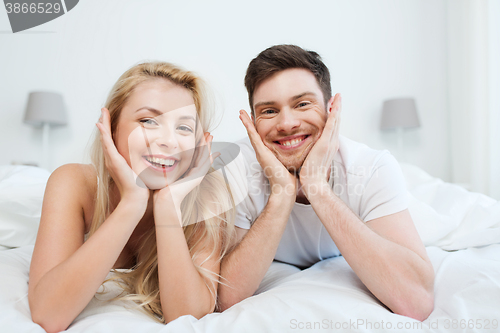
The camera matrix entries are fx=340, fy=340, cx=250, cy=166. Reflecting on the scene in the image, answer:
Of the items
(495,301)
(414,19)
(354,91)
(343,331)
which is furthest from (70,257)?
(414,19)

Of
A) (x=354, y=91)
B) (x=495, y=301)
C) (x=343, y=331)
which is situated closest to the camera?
(x=343, y=331)

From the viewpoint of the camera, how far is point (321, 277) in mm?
1091

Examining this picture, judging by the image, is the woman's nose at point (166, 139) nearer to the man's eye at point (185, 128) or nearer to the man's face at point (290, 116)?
the man's eye at point (185, 128)

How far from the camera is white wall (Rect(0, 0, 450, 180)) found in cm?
288

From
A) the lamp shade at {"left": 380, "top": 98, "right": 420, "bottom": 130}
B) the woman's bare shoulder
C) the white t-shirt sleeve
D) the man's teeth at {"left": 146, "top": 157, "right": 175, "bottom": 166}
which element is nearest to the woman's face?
the man's teeth at {"left": 146, "top": 157, "right": 175, "bottom": 166}

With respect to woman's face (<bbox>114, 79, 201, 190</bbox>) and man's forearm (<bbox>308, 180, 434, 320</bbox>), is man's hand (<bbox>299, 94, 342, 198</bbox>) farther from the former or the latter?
woman's face (<bbox>114, 79, 201, 190</bbox>)

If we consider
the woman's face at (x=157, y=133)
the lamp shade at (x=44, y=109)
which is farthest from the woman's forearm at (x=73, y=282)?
the lamp shade at (x=44, y=109)

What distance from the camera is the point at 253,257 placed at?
1048 millimetres

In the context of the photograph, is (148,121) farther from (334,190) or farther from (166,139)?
(334,190)

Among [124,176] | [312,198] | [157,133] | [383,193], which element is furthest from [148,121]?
[383,193]

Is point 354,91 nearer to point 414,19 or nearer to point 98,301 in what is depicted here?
point 414,19

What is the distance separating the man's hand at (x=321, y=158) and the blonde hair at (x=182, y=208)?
0.28 meters

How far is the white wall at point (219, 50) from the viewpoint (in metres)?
2.88

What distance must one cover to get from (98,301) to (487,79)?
11.7 ft
